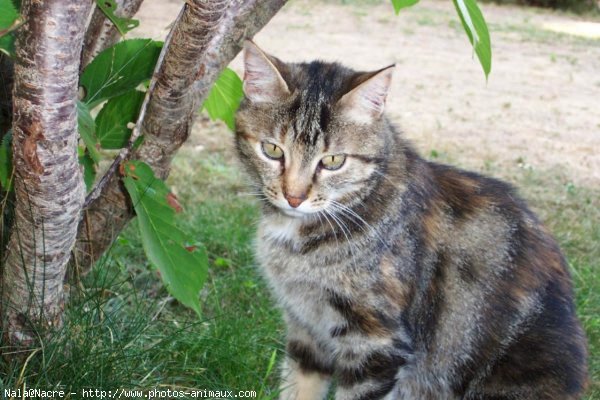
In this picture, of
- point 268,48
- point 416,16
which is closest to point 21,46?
point 268,48

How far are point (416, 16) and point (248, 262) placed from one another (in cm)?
1194

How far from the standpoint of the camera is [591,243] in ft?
16.7

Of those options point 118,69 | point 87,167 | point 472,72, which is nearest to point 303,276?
point 87,167

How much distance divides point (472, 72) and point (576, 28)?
241 inches

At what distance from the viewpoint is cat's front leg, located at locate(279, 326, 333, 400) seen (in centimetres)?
329

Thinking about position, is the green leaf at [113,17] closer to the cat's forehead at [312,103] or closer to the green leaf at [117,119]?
the green leaf at [117,119]

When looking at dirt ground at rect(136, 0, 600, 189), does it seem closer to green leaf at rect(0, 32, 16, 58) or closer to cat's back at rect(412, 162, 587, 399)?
green leaf at rect(0, 32, 16, 58)

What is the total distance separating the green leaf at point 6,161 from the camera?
263cm

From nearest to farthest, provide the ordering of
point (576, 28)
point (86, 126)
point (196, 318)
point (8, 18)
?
point (8, 18) < point (86, 126) < point (196, 318) < point (576, 28)

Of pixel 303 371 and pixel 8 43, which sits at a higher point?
pixel 8 43

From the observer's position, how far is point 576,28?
1540 centimetres

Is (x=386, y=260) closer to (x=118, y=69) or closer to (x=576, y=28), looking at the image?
(x=118, y=69)

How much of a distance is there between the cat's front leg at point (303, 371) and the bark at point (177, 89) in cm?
89

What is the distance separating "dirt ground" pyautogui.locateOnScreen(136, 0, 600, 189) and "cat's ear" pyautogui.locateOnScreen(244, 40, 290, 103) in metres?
1.92
